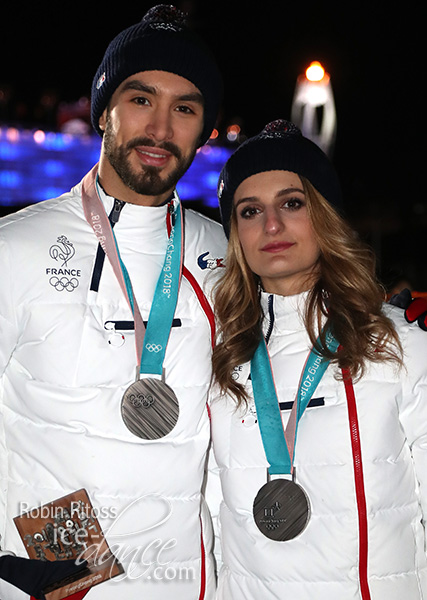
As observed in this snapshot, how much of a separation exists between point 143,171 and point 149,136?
14cm

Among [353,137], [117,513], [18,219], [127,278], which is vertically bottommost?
[117,513]

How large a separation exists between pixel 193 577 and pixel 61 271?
1148 mm

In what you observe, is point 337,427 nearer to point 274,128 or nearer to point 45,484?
point 45,484

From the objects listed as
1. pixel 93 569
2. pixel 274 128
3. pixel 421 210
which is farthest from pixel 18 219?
pixel 421 210

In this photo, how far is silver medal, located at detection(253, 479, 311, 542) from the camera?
6.43 feet

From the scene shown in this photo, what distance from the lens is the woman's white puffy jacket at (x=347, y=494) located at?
1.92 meters

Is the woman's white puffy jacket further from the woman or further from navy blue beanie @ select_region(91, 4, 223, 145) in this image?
navy blue beanie @ select_region(91, 4, 223, 145)

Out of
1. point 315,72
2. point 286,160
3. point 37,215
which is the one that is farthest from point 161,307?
point 315,72

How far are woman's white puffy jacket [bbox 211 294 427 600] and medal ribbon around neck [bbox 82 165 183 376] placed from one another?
0.40 m

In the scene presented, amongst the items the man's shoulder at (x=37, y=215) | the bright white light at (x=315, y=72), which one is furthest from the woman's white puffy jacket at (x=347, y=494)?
the bright white light at (x=315, y=72)

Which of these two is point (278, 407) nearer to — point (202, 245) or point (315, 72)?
point (202, 245)

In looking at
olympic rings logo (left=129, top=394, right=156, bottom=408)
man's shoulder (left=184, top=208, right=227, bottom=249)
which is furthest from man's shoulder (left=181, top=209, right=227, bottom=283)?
olympic rings logo (left=129, top=394, right=156, bottom=408)

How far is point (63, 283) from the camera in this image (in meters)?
2.14

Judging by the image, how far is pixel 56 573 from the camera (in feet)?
6.36
